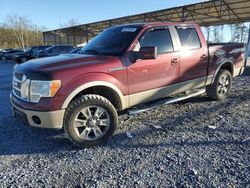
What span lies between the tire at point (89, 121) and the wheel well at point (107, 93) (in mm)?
185

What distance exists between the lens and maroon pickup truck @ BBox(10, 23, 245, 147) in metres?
3.86

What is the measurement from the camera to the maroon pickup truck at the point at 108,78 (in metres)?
3.86

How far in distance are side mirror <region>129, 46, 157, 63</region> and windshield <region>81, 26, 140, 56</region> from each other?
233mm

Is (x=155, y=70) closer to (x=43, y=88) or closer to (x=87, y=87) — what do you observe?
(x=87, y=87)

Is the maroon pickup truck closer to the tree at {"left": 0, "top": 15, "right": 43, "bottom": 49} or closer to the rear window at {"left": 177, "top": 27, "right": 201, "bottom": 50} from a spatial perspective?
the rear window at {"left": 177, "top": 27, "right": 201, "bottom": 50}

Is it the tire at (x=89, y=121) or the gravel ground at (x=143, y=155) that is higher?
the tire at (x=89, y=121)

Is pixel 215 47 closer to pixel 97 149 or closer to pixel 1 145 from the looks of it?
pixel 97 149

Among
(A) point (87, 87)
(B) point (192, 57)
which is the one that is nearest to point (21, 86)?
(A) point (87, 87)

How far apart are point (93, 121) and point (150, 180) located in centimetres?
151

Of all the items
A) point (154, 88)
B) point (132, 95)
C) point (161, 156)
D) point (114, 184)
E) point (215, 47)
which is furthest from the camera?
point (215, 47)

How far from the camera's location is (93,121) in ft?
13.9

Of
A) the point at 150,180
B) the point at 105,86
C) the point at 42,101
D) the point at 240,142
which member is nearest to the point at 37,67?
the point at 42,101

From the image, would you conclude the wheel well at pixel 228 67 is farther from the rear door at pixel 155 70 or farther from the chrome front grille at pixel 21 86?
the chrome front grille at pixel 21 86

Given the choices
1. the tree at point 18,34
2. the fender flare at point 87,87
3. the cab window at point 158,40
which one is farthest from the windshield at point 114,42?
the tree at point 18,34
